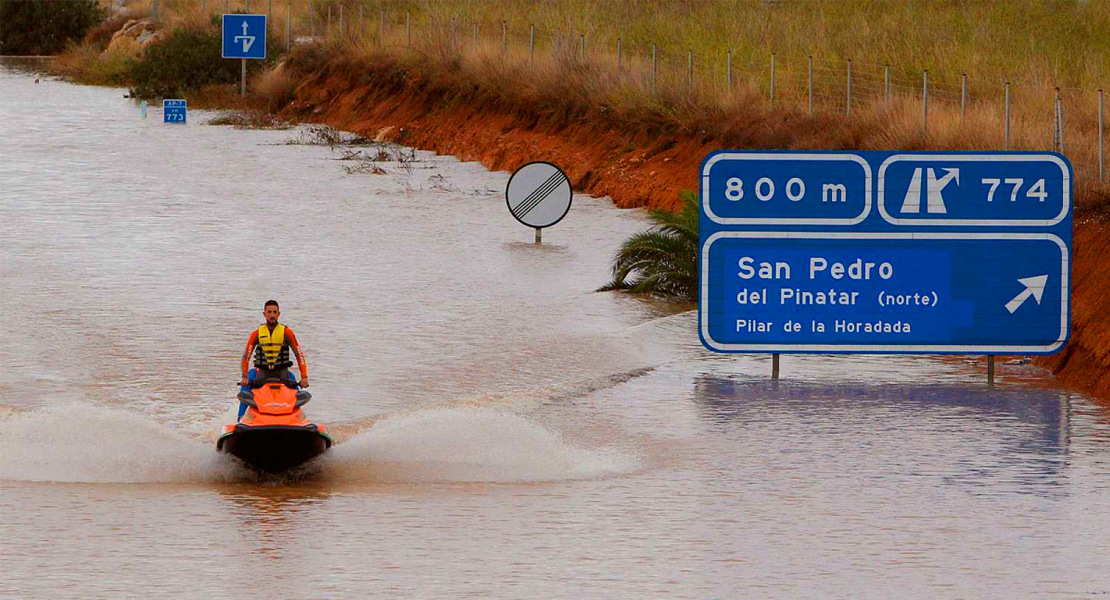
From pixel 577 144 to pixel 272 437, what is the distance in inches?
942

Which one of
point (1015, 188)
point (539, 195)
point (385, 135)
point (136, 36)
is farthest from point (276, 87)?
point (1015, 188)

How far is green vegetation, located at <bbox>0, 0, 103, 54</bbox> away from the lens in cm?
8556

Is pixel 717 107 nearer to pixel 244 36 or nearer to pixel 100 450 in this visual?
pixel 100 450

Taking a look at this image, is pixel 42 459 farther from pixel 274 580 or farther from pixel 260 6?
pixel 260 6

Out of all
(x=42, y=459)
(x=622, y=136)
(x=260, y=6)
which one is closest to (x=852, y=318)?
(x=42, y=459)

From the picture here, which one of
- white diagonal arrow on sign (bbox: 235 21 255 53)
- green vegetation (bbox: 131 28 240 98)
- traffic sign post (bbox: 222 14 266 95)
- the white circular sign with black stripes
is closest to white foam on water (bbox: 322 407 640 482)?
the white circular sign with black stripes

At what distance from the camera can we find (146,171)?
35.9m

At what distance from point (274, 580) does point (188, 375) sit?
7.12 metres

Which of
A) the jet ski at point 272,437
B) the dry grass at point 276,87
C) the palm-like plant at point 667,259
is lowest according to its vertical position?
the jet ski at point 272,437

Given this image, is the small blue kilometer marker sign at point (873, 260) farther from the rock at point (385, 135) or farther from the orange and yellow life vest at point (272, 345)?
the rock at point (385, 135)

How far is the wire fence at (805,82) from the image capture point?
23.6 m

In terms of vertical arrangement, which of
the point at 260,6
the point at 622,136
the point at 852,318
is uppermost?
the point at 260,6

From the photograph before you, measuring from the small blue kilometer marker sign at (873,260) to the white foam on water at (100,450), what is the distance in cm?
542

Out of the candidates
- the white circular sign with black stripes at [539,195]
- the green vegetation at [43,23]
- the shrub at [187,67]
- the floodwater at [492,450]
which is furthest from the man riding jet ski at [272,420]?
Result: the green vegetation at [43,23]
